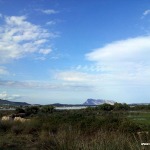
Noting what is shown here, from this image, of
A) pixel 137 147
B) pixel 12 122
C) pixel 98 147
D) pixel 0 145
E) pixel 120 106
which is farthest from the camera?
pixel 120 106

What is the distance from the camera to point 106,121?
23625 millimetres

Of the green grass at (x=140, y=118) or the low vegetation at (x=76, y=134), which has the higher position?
the green grass at (x=140, y=118)

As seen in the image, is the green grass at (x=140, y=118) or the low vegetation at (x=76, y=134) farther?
the green grass at (x=140, y=118)

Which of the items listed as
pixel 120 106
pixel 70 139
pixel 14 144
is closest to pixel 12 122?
pixel 14 144

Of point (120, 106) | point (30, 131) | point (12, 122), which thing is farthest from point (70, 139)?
point (120, 106)

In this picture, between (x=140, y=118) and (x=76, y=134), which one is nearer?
(x=76, y=134)

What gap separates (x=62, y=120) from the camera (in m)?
26.9

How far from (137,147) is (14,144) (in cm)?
1079

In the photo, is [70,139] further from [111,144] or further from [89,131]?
[89,131]

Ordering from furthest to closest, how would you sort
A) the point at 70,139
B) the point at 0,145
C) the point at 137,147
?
the point at 0,145
the point at 70,139
the point at 137,147

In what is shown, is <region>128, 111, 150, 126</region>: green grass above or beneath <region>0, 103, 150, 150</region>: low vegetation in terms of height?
above

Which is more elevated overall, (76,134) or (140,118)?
(140,118)

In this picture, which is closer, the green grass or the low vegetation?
the low vegetation

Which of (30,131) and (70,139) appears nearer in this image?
(70,139)
